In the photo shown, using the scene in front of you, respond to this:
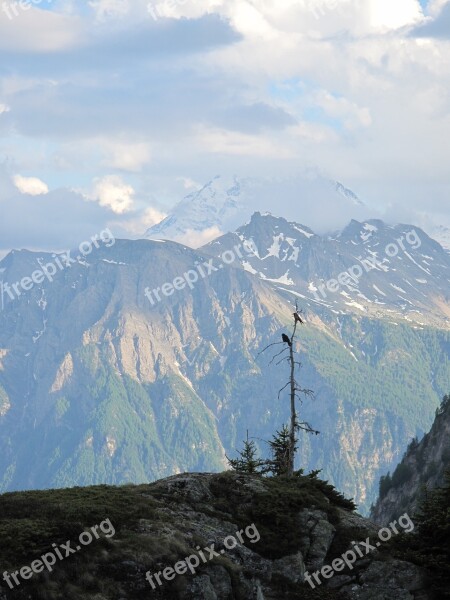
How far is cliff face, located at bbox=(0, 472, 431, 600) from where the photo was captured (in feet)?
126

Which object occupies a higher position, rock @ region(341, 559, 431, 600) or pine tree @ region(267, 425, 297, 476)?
rock @ region(341, 559, 431, 600)

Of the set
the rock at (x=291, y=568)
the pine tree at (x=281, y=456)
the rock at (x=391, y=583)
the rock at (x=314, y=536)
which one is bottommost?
the pine tree at (x=281, y=456)

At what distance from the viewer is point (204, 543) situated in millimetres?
43062

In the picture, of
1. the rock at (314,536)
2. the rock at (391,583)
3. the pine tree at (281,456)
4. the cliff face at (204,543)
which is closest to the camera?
the cliff face at (204,543)

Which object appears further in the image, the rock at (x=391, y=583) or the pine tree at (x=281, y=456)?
the pine tree at (x=281, y=456)

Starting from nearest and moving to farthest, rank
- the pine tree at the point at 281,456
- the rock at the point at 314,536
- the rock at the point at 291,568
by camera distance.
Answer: the rock at the point at 291,568 < the rock at the point at 314,536 < the pine tree at the point at 281,456

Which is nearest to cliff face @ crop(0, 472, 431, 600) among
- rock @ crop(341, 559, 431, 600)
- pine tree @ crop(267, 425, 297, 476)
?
rock @ crop(341, 559, 431, 600)

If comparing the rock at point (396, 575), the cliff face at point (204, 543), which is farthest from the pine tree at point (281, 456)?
the rock at point (396, 575)

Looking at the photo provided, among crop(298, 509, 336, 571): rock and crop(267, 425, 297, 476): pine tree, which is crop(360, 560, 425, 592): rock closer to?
crop(298, 509, 336, 571): rock

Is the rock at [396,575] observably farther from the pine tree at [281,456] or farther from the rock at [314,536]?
the pine tree at [281,456]

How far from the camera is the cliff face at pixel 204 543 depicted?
38.5 meters

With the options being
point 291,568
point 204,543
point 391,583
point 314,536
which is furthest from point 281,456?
point 204,543

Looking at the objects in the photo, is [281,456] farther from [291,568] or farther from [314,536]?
[291,568]

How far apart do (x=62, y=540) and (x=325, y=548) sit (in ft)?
48.8
